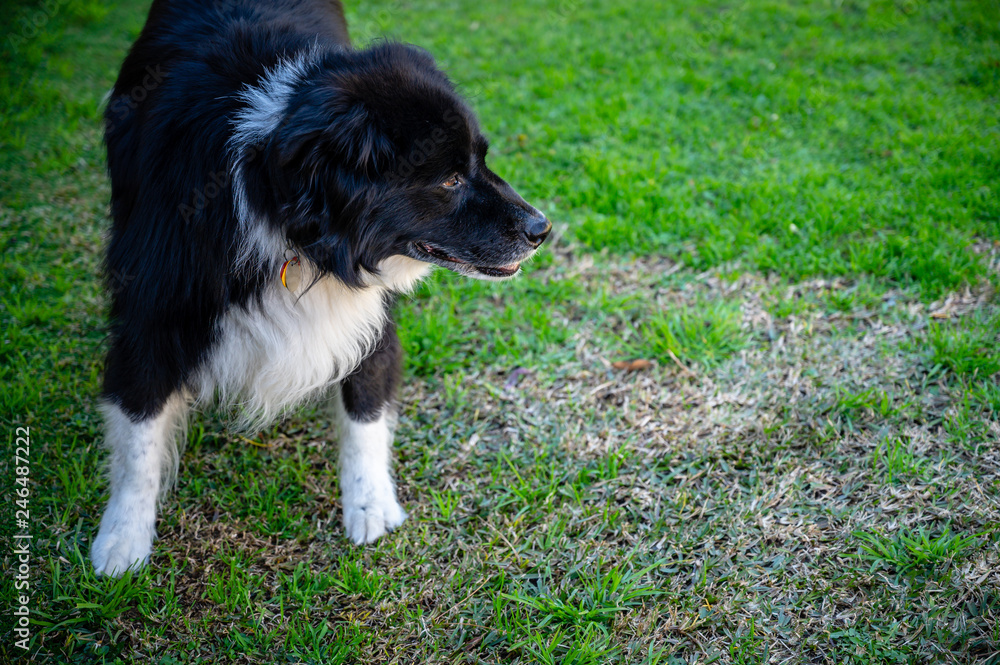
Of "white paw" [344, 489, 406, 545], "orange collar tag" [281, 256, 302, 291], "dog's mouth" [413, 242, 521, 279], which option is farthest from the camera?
"white paw" [344, 489, 406, 545]

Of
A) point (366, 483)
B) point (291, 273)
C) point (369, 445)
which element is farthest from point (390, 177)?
point (366, 483)

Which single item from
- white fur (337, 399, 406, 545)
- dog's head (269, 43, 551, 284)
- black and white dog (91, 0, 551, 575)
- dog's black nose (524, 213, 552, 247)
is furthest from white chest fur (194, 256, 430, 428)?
dog's black nose (524, 213, 552, 247)

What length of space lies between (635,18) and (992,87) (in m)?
3.30

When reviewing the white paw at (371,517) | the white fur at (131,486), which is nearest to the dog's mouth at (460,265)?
the white paw at (371,517)

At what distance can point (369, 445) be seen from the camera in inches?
101

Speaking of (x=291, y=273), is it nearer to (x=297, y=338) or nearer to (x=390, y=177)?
(x=297, y=338)

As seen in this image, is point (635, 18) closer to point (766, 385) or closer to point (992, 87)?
point (992, 87)

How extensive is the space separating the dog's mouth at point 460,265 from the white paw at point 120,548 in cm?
149

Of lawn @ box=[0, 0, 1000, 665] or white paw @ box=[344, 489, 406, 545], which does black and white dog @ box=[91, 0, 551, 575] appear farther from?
lawn @ box=[0, 0, 1000, 665]

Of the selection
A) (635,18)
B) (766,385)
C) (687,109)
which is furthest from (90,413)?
(635,18)

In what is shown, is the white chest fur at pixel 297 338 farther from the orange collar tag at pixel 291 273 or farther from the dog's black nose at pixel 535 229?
the dog's black nose at pixel 535 229

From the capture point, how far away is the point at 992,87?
4.98 meters

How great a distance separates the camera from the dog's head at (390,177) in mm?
1903

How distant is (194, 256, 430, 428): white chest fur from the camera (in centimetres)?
219
